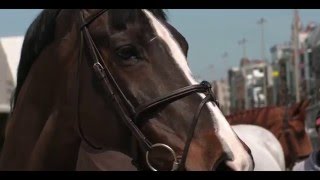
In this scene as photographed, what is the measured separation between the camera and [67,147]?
2.34 m

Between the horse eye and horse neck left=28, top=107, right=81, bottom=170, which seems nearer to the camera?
the horse eye

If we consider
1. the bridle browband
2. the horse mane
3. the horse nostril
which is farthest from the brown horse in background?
the horse nostril

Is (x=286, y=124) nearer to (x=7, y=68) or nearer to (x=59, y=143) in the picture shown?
(x=7, y=68)

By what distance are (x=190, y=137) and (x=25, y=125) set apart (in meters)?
0.78

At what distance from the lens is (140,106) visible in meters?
2.13

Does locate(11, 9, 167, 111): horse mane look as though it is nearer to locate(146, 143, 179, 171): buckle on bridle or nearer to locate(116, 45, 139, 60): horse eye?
locate(116, 45, 139, 60): horse eye

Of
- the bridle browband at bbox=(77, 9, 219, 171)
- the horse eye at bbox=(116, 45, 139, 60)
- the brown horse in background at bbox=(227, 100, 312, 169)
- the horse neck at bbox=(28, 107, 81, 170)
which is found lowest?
the brown horse in background at bbox=(227, 100, 312, 169)

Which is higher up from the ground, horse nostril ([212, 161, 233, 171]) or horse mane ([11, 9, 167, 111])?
horse mane ([11, 9, 167, 111])

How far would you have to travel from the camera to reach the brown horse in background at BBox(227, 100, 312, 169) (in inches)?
265

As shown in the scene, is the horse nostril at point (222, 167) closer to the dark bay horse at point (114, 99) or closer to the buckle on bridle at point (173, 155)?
the dark bay horse at point (114, 99)

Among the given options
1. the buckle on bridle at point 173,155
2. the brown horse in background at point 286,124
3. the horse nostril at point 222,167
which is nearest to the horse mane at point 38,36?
the buckle on bridle at point 173,155

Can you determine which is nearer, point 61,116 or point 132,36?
point 132,36
